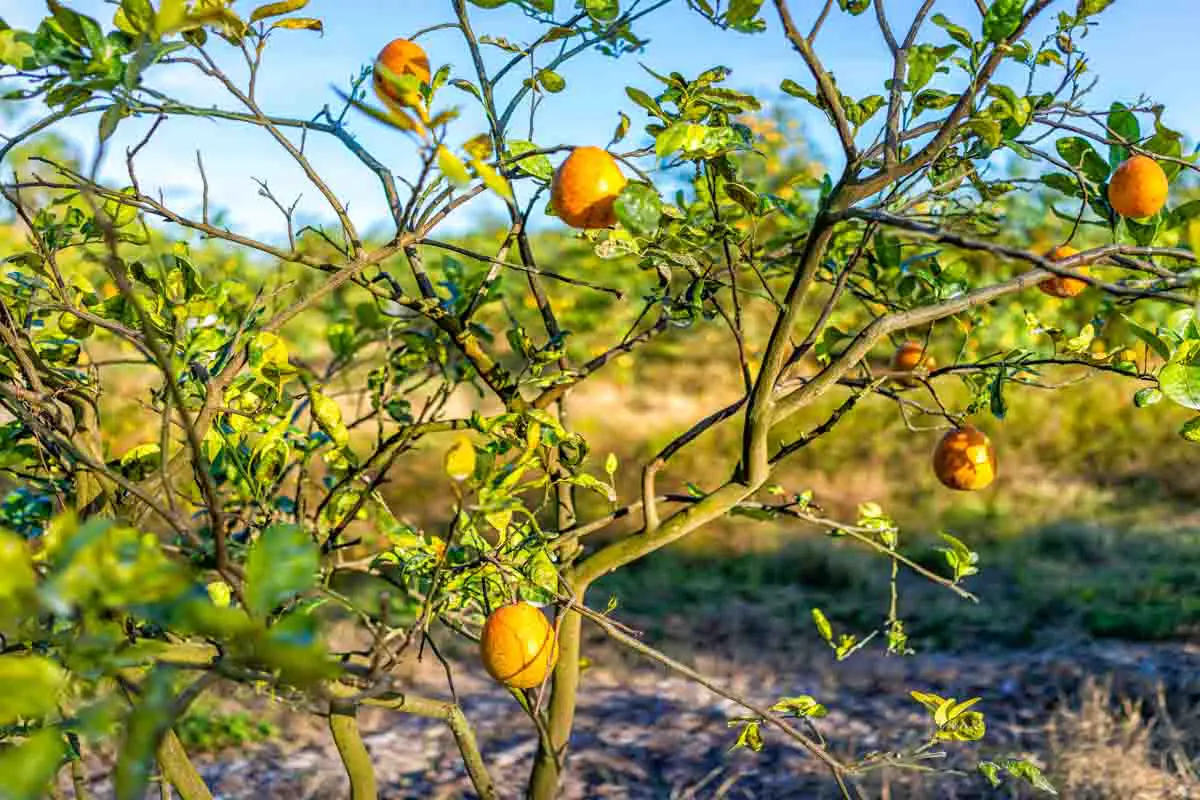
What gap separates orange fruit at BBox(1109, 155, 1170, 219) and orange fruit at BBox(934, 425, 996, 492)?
0.41m

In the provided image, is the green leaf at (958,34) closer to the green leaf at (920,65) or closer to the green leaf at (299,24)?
the green leaf at (920,65)

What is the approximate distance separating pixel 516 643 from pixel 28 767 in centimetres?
66

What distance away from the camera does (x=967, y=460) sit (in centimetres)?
149

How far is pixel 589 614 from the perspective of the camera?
1.24 metres

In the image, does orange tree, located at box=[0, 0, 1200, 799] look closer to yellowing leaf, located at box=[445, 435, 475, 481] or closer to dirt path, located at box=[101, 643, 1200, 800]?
yellowing leaf, located at box=[445, 435, 475, 481]

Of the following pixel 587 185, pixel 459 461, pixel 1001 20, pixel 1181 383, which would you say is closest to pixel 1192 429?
pixel 1181 383

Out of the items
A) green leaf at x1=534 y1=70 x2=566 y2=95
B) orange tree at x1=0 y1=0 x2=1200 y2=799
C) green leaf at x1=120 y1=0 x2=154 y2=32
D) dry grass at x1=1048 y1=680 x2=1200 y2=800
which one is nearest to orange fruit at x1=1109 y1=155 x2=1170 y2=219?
orange tree at x1=0 y1=0 x2=1200 y2=799

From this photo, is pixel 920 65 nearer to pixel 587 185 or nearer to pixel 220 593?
pixel 587 185

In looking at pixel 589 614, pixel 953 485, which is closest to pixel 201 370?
pixel 589 614

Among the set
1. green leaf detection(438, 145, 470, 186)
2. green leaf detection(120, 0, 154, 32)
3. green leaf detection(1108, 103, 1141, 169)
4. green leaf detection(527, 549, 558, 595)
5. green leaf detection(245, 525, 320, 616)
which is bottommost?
green leaf detection(245, 525, 320, 616)

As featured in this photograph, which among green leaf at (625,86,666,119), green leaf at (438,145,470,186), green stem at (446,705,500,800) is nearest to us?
green leaf at (438,145,470,186)

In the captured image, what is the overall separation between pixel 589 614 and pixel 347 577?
3086mm

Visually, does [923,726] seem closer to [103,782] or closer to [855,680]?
[855,680]

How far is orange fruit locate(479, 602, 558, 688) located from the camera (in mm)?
1124
